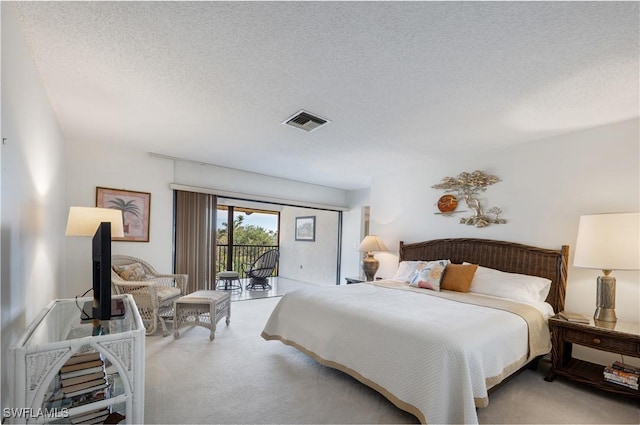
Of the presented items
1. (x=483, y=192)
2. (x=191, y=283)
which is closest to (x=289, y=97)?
(x=483, y=192)

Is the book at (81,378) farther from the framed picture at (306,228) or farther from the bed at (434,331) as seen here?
the framed picture at (306,228)

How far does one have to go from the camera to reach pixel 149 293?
338 cm

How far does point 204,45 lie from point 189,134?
5.93ft

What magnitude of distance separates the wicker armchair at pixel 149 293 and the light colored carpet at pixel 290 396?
50cm

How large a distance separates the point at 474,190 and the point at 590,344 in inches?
79.5

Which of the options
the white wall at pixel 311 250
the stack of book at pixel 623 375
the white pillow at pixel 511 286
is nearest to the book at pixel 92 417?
the white pillow at pixel 511 286

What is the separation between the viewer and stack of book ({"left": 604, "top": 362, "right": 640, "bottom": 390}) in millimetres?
2167

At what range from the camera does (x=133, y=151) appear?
4.12 metres

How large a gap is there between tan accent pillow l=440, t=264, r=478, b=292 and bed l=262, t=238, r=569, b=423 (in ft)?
0.23

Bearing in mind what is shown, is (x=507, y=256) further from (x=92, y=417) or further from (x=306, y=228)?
(x=306, y=228)

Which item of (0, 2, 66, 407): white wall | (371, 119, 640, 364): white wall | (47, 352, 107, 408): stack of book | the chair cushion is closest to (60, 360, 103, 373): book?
(47, 352, 107, 408): stack of book

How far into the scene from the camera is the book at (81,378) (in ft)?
5.21

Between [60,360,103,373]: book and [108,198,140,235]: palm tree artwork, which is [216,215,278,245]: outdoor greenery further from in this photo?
[60,360,103,373]: book

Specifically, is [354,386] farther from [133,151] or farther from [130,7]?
[133,151]
